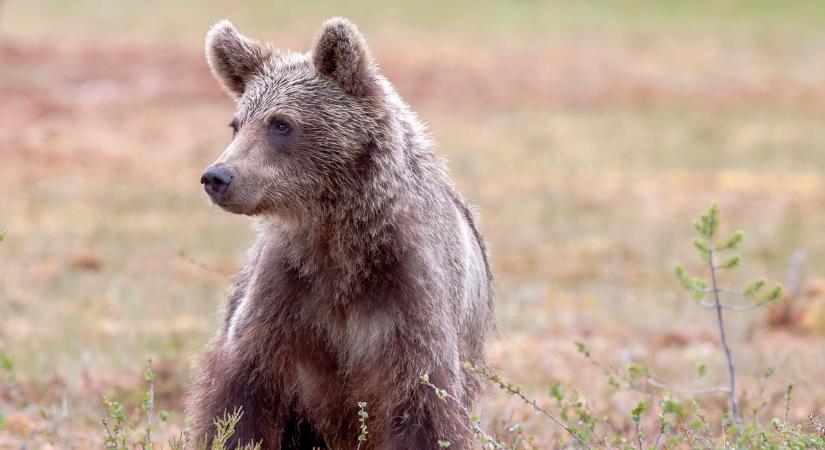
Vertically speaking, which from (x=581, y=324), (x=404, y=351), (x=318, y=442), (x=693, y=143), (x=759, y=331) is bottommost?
(x=318, y=442)

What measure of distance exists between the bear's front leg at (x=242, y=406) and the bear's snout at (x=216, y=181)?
0.71 m

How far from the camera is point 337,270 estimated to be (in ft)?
17.6

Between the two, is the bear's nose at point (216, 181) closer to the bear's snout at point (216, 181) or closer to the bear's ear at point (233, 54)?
the bear's snout at point (216, 181)

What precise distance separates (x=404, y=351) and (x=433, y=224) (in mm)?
624

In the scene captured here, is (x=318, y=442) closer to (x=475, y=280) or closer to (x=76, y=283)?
(x=475, y=280)

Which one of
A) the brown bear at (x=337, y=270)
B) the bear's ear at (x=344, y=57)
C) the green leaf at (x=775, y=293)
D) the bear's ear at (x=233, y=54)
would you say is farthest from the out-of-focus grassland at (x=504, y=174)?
the bear's ear at (x=344, y=57)

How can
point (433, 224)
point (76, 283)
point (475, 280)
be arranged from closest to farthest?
point (433, 224) < point (475, 280) < point (76, 283)

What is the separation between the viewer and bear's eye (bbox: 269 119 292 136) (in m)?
5.59

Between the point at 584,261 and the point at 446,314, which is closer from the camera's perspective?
the point at 446,314

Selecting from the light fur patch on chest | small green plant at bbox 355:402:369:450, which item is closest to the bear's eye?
the light fur patch on chest

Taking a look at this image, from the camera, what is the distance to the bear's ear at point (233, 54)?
5.82 meters

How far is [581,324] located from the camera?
1150 cm

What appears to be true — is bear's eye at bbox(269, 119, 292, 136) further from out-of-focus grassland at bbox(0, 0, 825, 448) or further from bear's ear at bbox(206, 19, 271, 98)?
out-of-focus grassland at bbox(0, 0, 825, 448)

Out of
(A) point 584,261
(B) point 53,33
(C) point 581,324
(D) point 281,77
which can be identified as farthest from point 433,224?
(B) point 53,33
